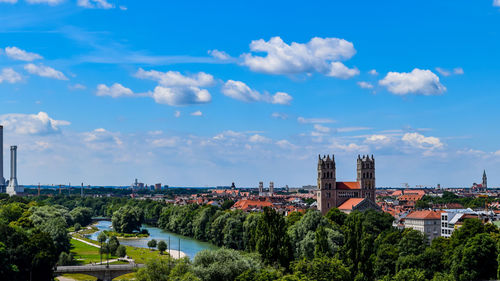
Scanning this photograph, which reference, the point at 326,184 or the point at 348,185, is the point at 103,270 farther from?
the point at 348,185

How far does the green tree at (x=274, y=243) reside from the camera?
6131 cm

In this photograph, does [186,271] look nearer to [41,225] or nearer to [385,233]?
[385,233]

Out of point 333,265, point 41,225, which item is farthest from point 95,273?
point 41,225

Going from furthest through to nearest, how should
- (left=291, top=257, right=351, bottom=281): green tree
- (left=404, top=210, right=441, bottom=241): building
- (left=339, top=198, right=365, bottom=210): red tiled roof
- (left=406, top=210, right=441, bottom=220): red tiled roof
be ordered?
(left=339, top=198, right=365, bottom=210): red tiled roof < (left=406, top=210, right=441, bottom=220): red tiled roof < (left=404, top=210, right=441, bottom=241): building < (left=291, top=257, right=351, bottom=281): green tree

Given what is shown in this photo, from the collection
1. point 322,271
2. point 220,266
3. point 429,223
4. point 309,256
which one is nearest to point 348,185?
point 429,223

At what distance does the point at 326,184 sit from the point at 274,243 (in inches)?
2797

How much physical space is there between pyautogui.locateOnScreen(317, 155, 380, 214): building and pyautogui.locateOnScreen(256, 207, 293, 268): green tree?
65.1 meters

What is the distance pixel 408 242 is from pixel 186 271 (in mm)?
29715

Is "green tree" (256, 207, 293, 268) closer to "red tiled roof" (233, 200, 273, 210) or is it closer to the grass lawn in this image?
the grass lawn

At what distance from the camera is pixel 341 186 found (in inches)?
5241

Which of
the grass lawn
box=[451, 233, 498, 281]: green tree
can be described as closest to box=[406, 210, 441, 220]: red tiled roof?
box=[451, 233, 498, 281]: green tree

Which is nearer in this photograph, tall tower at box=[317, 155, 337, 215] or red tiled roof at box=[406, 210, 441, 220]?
red tiled roof at box=[406, 210, 441, 220]

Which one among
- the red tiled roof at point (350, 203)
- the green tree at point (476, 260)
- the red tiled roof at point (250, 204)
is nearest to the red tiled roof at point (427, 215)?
the red tiled roof at point (350, 203)

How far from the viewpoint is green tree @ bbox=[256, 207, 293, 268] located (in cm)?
6131
